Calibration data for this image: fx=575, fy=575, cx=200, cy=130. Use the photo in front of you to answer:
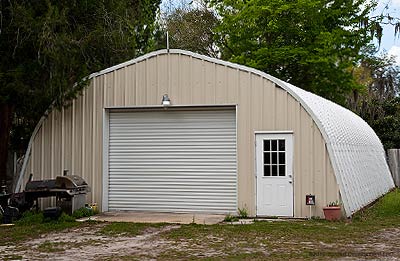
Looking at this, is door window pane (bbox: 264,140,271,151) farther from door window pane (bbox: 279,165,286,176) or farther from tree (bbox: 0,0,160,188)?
tree (bbox: 0,0,160,188)

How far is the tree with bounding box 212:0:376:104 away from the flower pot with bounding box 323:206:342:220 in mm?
14122

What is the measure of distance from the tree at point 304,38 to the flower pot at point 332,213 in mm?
14122

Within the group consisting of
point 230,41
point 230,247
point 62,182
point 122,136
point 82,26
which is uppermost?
point 230,41

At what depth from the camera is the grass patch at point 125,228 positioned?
10938 millimetres

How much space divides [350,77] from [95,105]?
16.3m

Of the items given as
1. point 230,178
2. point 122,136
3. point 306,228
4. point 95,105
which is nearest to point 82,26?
point 95,105

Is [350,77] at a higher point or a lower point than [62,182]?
higher

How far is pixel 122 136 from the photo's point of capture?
14.5 meters

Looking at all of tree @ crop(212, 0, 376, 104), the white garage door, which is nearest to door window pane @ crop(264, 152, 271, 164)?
the white garage door

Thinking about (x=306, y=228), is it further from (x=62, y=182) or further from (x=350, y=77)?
(x=350, y=77)

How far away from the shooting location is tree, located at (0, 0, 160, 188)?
41.3ft

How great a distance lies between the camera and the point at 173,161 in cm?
1415

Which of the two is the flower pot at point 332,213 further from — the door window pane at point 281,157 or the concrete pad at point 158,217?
the concrete pad at point 158,217

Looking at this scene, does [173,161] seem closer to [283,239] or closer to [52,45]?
[52,45]
